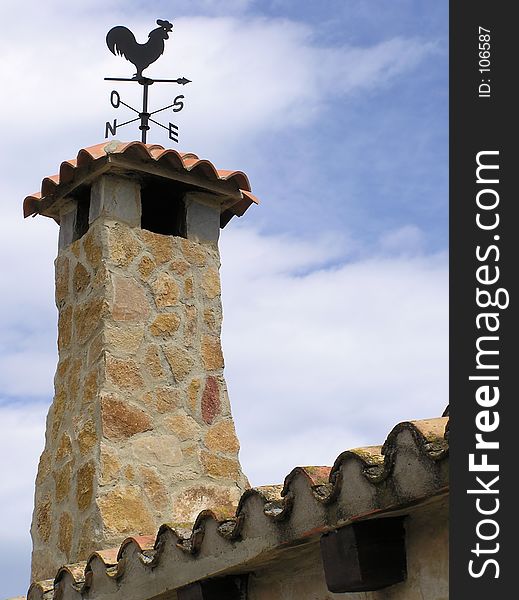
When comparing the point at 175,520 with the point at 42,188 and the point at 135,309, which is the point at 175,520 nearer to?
the point at 135,309

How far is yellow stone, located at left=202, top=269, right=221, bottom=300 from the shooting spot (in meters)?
7.22

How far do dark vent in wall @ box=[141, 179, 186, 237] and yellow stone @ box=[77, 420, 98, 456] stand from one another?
4.73 ft

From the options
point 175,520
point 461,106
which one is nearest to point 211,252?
point 175,520

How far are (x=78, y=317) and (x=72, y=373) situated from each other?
1.14 feet

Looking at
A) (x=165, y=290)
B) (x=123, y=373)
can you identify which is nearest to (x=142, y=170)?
(x=165, y=290)

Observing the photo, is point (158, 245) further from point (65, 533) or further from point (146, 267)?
point (65, 533)

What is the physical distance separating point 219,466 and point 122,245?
1.47 m

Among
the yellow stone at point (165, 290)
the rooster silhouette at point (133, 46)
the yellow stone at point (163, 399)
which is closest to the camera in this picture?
the yellow stone at point (163, 399)

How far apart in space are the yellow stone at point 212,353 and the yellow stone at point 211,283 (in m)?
0.29

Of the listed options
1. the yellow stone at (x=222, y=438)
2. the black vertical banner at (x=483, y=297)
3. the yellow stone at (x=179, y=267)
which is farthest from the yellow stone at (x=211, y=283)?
the black vertical banner at (x=483, y=297)

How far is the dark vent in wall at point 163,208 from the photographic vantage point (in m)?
7.28

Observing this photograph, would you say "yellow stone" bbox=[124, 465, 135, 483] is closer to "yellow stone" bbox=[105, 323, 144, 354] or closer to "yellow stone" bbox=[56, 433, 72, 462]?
"yellow stone" bbox=[56, 433, 72, 462]

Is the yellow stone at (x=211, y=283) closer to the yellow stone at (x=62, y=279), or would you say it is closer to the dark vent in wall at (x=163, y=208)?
the dark vent in wall at (x=163, y=208)

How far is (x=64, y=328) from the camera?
720 cm
